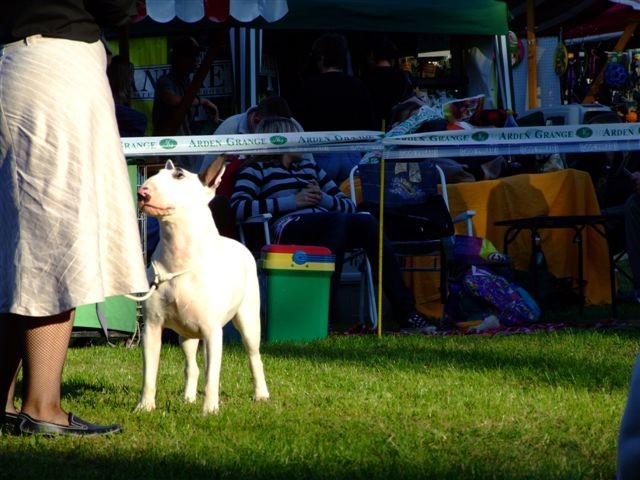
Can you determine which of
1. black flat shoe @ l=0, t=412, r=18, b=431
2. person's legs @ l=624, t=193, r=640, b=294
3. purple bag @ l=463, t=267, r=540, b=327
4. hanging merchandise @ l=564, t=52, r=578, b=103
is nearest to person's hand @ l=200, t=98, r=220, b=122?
purple bag @ l=463, t=267, r=540, b=327

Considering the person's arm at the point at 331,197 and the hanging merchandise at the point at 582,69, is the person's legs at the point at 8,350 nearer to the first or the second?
the person's arm at the point at 331,197

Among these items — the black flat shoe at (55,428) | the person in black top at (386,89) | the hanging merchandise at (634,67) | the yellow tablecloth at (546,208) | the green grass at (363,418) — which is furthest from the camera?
the hanging merchandise at (634,67)

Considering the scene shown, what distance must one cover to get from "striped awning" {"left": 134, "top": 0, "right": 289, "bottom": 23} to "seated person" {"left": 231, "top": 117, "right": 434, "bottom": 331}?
1.99 m

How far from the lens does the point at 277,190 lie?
8.31 metres

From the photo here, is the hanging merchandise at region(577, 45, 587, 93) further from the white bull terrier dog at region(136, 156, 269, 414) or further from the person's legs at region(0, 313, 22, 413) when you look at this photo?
the person's legs at region(0, 313, 22, 413)

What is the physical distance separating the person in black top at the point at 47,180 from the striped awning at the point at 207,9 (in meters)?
6.08

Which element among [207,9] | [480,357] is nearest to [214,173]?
[480,357]

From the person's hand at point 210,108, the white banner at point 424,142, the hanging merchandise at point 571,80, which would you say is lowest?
the white banner at point 424,142

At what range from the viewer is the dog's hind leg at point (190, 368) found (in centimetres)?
491

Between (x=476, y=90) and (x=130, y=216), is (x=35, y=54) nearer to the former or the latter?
(x=130, y=216)

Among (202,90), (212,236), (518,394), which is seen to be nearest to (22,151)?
(212,236)

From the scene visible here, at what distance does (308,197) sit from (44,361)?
4400 millimetres

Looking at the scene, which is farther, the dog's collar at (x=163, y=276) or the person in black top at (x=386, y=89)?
the person in black top at (x=386, y=89)

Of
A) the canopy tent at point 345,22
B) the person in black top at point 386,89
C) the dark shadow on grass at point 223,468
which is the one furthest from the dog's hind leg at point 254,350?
the person in black top at point 386,89
